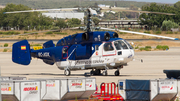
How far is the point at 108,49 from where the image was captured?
19.8 metres

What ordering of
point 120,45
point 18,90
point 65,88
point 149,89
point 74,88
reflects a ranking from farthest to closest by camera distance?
point 120,45
point 74,88
point 65,88
point 149,89
point 18,90

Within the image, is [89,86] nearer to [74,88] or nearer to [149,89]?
[74,88]

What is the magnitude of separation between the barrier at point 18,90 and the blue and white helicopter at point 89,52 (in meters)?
8.26

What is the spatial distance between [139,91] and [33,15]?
325 feet

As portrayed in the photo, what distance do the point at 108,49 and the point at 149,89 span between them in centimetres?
880

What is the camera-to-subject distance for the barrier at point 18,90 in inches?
416

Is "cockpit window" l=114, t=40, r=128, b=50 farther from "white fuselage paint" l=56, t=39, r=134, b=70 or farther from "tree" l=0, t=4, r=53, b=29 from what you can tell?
"tree" l=0, t=4, r=53, b=29

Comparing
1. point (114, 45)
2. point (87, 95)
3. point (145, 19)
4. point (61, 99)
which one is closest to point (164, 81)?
point (87, 95)

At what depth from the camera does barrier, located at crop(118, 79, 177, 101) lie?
440 inches

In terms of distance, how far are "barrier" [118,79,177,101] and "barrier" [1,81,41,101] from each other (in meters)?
3.43

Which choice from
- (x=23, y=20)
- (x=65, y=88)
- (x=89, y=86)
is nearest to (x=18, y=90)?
(x=65, y=88)

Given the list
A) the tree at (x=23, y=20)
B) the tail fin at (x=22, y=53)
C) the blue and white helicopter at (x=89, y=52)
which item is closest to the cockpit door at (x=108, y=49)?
the blue and white helicopter at (x=89, y=52)

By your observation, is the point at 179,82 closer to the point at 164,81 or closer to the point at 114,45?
the point at 164,81

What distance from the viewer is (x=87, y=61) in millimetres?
20422
